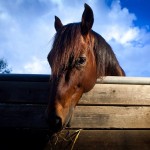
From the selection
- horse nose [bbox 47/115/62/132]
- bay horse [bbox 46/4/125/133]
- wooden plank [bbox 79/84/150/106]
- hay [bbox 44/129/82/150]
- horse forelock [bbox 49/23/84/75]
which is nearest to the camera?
horse nose [bbox 47/115/62/132]

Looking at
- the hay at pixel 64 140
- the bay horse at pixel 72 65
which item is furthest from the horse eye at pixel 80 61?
the hay at pixel 64 140

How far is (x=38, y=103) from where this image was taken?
2.75m

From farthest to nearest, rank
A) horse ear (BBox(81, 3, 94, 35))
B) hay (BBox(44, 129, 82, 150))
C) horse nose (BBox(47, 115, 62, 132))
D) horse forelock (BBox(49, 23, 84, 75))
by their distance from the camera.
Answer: horse ear (BBox(81, 3, 94, 35)) < hay (BBox(44, 129, 82, 150)) < horse forelock (BBox(49, 23, 84, 75)) < horse nose (BBox(47, 115, 62, 132))

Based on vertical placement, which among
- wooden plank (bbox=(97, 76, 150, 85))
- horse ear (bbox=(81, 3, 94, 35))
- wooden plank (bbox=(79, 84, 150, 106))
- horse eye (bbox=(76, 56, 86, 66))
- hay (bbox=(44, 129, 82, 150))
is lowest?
hay (bbox=(44, 129, 82, 150))

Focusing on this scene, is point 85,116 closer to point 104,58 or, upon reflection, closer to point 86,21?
point 104,58

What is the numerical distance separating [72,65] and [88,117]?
53cm

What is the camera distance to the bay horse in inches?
92.7

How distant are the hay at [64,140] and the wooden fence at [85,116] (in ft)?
0.04

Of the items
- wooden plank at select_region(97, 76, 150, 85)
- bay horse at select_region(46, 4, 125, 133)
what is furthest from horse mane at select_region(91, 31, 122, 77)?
wooden plank at select_region(97, 76, 150, 85)

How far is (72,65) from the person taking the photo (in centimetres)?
264

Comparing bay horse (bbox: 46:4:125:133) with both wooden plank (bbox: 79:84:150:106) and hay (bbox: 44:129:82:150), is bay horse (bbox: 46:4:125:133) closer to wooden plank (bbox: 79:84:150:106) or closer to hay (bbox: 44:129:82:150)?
wooden plank (bbox: 79:84:150:106)

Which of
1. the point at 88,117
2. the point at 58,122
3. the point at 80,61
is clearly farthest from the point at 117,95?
the point at 58,122

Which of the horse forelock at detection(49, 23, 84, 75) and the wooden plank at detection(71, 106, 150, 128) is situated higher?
the horse forelock at detection(49, 23, 84, 75)

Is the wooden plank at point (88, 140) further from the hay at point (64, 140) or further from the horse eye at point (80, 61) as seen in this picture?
the horse eye at point (80, 61)
